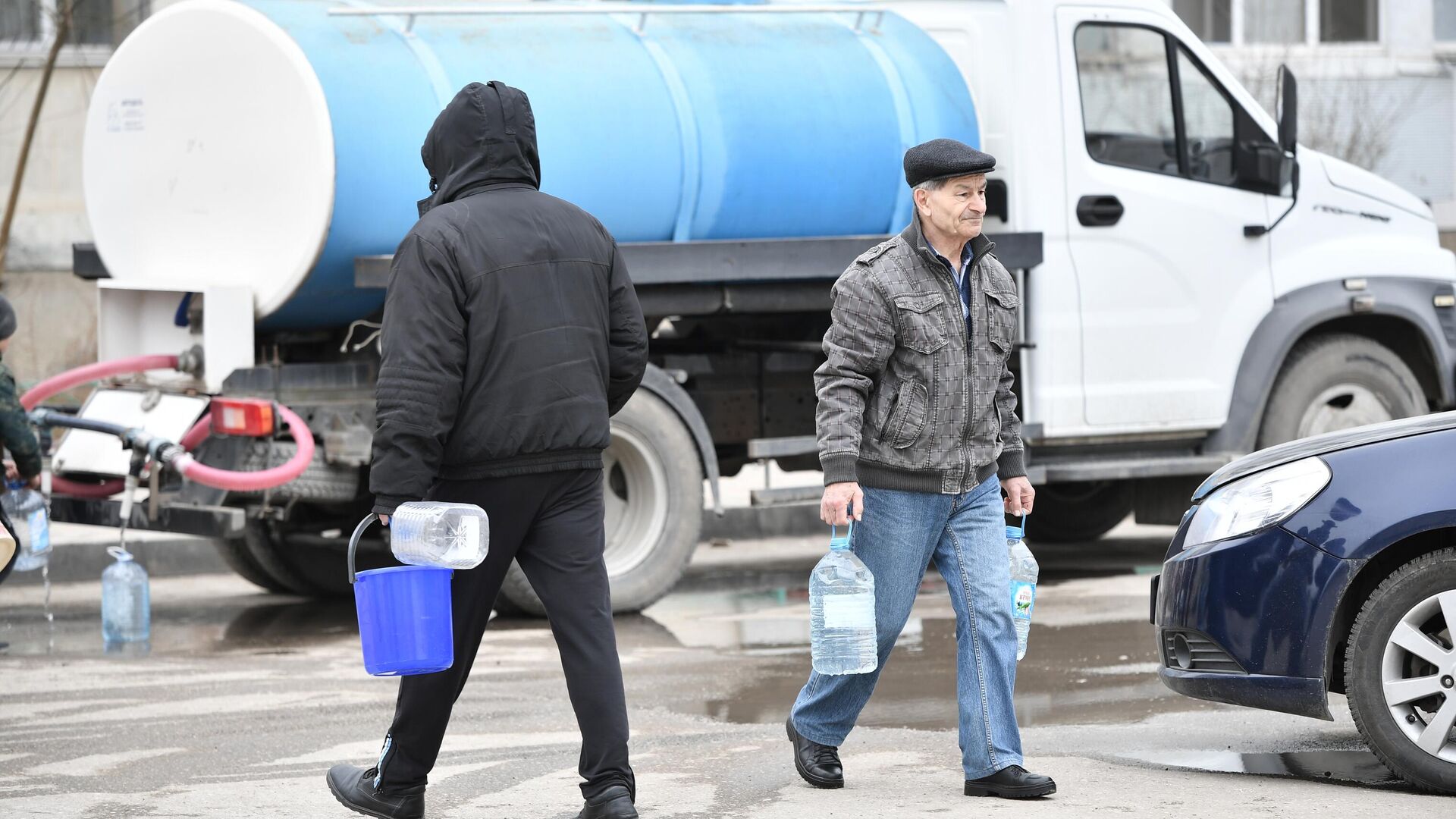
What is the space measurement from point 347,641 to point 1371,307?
5.51 m

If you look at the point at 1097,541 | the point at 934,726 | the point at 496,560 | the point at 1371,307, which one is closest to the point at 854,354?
the point at 496,560

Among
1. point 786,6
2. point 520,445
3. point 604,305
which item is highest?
point 786,6

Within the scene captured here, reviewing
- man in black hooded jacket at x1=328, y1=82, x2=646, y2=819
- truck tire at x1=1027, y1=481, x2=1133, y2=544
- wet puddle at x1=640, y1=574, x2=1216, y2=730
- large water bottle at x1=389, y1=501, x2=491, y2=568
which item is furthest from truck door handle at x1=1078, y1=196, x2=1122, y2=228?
large water bottle at x1=389, y1=501, x2=491, y2=568

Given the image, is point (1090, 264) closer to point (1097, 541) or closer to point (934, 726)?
point (1097, 541)

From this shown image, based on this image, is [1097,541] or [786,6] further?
[1097,541]

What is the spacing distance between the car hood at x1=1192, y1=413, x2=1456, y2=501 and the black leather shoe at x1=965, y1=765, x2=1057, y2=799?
1.13m

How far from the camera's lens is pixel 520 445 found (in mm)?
4871

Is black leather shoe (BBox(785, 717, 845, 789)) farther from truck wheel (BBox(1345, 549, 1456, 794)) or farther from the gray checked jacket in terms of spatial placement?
truck wheel (BBox(1345, 549, 1456, 794))

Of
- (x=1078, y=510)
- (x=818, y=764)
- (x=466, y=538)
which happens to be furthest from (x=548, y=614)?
(x=1078, y=510)

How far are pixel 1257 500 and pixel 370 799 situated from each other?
2506mm

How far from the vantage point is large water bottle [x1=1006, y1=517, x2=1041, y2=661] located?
5.65m

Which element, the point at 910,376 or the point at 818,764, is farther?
the point at 818,764

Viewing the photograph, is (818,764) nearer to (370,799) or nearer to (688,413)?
(370,799)

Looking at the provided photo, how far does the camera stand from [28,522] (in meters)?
9.05
